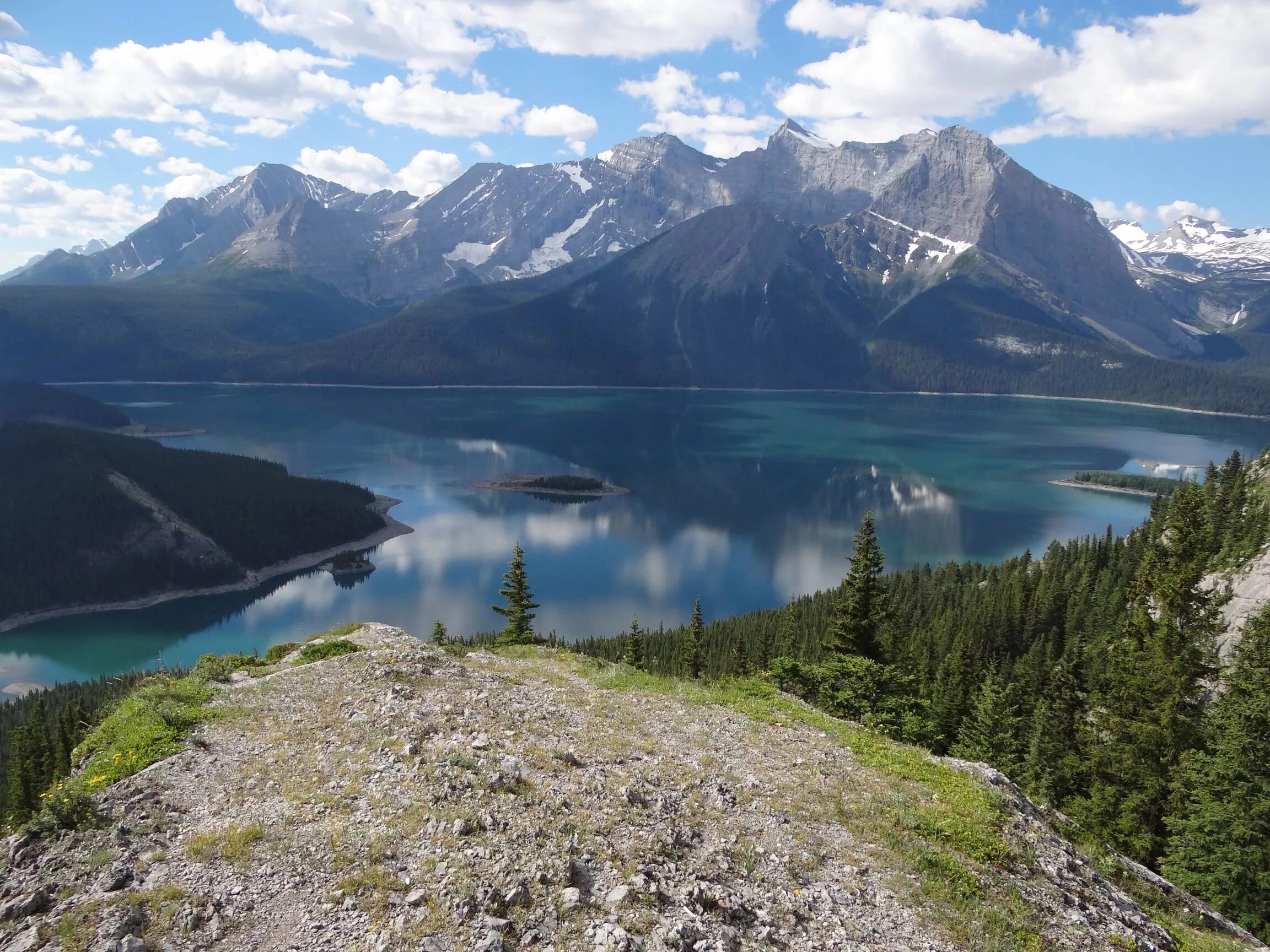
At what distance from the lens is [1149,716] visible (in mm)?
35312

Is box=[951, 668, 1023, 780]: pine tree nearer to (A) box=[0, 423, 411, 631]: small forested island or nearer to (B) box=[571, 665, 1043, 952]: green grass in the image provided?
(B) box=[571, 665, 1043, 952]: green grass

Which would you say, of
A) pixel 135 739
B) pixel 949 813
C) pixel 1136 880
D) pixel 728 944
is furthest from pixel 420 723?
pixel 1136 880

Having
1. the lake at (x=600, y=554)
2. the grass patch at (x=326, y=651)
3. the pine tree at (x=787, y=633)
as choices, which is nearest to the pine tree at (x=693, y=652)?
the pine tree at (x=787, y=633)

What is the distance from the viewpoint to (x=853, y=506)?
172 meters

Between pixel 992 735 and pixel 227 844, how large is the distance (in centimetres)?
4032

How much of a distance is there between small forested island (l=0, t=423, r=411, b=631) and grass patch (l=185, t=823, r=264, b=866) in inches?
4800

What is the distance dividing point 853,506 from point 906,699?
14489cm

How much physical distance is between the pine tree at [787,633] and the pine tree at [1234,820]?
3216cm

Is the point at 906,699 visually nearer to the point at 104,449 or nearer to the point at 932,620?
the point at 932,620

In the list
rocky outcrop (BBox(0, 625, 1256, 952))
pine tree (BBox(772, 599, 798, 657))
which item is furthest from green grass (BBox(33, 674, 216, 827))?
pine tree (BBox(772, 599, 798, 657))

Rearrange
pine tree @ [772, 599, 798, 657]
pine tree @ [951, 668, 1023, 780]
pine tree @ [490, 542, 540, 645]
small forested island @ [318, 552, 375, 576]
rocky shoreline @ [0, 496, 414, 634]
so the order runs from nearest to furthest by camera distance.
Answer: pine tree @ [951, 668, 1023, 780] < pine tree @ [490, 542, 540, 645] < pine tree @ [772, 599, 798, 657] < rocky shoreline @ [0, 496, 414, 634] < small forested island @ [318, 552, 375, 576]

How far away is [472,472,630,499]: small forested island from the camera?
183m

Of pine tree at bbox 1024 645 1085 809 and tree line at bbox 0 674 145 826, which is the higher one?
pine tree at bbox 1024 645 1085 809

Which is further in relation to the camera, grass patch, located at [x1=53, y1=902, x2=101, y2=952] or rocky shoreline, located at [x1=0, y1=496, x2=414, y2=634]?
rocky shoreline, located at [x1=0, y1=496, x2=414, y2=634]
